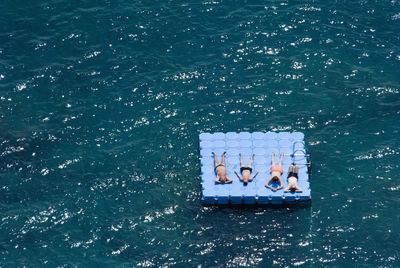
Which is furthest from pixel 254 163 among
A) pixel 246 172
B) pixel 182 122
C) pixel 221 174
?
pixel 182 122

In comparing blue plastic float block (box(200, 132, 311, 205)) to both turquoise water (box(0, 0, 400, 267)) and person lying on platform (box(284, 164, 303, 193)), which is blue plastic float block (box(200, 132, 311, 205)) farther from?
turquoise water (box(0, 0, 400, 267))

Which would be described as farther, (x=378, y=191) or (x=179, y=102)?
(x=179, y=102)

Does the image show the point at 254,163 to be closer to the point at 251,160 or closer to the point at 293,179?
the point at 251,160

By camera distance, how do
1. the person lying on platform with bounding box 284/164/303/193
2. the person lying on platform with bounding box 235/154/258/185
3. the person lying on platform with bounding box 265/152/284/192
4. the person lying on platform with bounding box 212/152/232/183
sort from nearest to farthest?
the person lying on platform with bounding box 284/164/303/193
the person lying on platform with bounding box 265/152/284/192
the person lying on platform with bounding box 235/154/258/185
the person lying on platform with bounding box 212/152/232/183

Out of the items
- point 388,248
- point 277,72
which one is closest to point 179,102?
point 277,72

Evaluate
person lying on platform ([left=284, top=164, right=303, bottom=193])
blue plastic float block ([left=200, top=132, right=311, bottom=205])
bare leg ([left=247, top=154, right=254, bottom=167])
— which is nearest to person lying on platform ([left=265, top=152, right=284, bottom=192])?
blue plastic float block ([left=200, top=132, right=311, bottom=205])

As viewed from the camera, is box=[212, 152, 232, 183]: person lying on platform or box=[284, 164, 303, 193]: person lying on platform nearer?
box=[284, 164, 303, 193]: person lying on platform

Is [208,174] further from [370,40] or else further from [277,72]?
[370,40]
